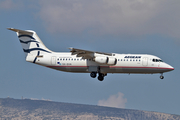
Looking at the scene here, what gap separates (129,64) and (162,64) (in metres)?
4.02

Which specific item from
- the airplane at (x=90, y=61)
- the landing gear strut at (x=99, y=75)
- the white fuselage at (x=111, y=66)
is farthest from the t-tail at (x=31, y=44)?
the landing gear strut at (x=99, y=75)

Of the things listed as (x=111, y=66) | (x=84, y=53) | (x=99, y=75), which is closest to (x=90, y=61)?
(x=84, y=53)

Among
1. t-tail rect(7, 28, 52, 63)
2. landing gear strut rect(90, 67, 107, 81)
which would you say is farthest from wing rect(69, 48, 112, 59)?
t-tail rect(7, 28, 52, 63)

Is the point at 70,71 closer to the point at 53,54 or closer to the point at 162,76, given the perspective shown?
the point at 53,54

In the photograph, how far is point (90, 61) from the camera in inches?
1826

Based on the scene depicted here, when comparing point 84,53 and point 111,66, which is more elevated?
point 84,53

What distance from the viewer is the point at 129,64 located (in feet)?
147

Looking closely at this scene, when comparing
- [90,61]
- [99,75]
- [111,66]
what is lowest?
[99,75]

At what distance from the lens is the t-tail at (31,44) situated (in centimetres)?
4938

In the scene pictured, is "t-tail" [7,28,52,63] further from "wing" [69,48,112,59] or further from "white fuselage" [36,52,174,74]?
"wing" [69,48,112,59]

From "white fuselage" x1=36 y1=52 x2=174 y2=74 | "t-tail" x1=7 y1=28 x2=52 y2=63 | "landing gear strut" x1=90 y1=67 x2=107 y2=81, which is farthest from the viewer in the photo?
"t-tail" x1=7 y1=28 x2=52 y2=63

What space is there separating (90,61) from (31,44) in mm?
9051

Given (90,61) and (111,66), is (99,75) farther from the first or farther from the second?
(111,66)

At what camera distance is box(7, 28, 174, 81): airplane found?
44.9m
